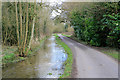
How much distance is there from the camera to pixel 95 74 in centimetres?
646

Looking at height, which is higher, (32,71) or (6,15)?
(6,15)

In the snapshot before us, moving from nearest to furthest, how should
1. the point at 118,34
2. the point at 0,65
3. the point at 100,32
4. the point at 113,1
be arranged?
the point at 0,65 → the point at 118,34 → the point at 113,1 → the point at 100,32

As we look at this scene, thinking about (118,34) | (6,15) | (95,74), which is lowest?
(95,74)

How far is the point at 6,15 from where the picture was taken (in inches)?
612

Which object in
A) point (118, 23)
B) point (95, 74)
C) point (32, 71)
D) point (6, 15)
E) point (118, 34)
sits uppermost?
point (6, 15)

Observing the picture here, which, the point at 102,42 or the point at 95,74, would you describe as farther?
the point at 102,42

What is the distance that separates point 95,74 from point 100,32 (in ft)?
36.8

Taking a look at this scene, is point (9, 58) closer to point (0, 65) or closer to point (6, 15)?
point (0, 65)

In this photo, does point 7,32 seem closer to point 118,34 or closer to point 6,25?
point 6,25

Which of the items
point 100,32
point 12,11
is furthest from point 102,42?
point 12,11

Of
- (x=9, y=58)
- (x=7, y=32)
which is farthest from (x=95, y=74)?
(x=7, y=32)

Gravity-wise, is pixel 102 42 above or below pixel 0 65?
above

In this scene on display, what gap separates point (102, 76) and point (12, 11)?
14509 mm

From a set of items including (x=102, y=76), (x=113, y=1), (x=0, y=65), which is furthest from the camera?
(x=113, y=1)
